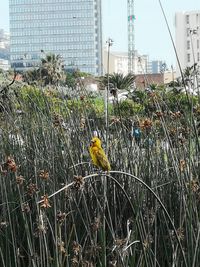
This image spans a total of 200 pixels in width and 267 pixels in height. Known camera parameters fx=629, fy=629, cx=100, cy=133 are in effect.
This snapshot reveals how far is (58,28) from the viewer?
83438 mm

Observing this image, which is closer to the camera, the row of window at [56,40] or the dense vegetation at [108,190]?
the dense vegetation at [108,190]

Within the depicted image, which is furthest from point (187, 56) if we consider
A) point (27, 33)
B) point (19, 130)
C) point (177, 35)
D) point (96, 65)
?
point (19, 130)

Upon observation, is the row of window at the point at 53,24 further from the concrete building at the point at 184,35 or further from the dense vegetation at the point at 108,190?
the dense vegetation at the point at 108,190

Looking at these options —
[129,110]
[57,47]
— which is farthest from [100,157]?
[57,47]

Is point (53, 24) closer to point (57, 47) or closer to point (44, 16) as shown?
point (57, 47)

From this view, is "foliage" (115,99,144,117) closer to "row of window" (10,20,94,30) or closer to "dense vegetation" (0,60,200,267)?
"dense vegetation" (0,60,200,267)

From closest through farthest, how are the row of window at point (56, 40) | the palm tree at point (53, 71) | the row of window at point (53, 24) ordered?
the palm tree at point (53, 71), the row of window at point (56, 40), the row of window at point (53, 24)

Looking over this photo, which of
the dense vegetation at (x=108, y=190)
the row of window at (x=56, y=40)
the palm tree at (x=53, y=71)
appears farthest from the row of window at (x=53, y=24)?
the dense vegetation at (x=108, y=190)

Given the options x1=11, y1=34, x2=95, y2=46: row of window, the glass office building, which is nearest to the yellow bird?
the glass office building

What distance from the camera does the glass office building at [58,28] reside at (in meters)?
80.4

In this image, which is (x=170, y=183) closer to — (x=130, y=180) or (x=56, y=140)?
(x=130, y=180)

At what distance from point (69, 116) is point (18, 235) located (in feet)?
2.07

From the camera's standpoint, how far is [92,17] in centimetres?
8312

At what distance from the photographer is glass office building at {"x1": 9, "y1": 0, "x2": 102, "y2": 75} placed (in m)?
80.4
